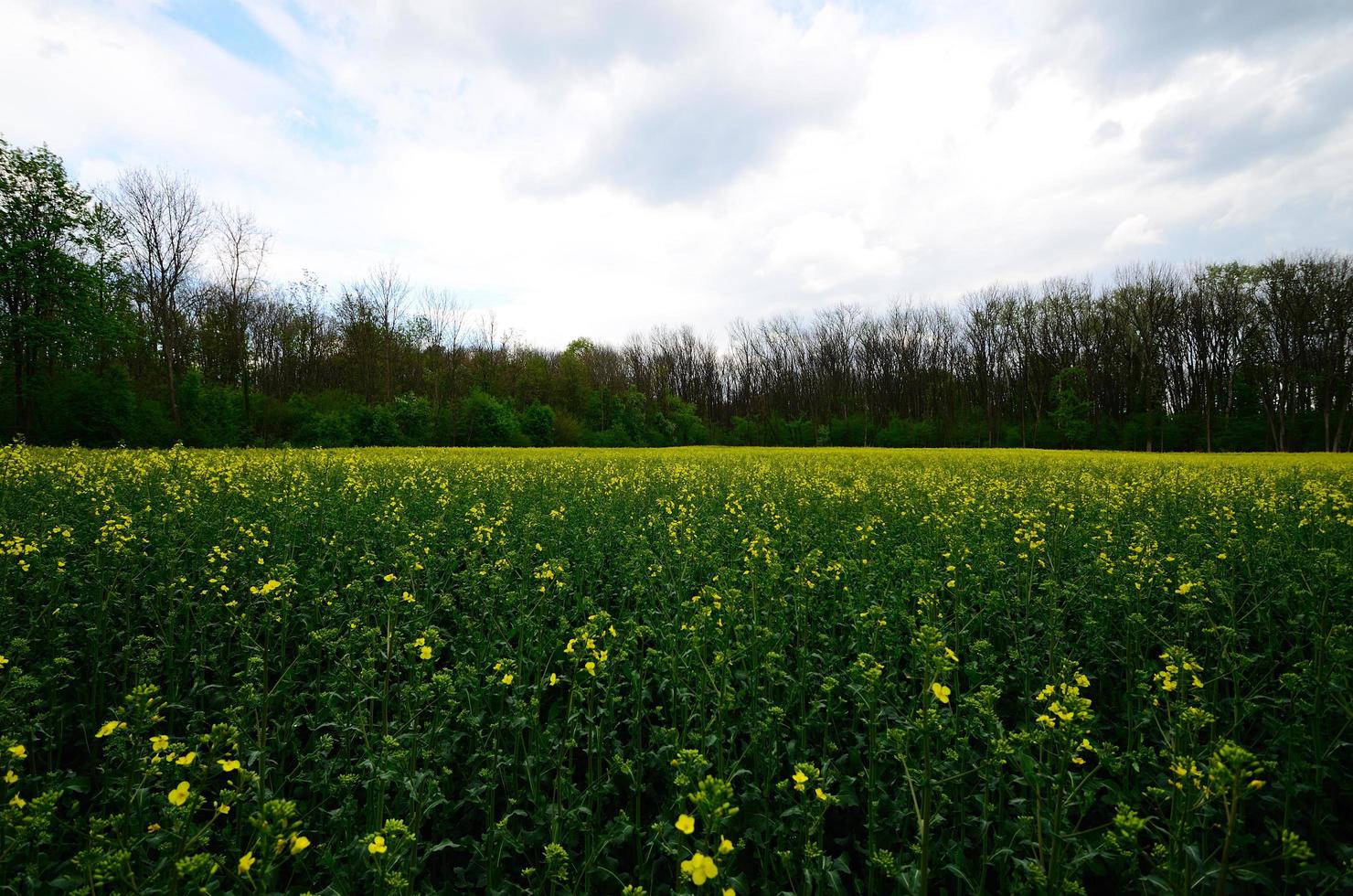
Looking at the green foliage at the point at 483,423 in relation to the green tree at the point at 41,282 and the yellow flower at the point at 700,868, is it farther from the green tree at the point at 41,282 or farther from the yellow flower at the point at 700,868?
the yellow flower at the point at 700,868

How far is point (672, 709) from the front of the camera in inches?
139

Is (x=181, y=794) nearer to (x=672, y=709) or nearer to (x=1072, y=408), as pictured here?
(x=672, y=709)

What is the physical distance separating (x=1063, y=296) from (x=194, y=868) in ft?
243

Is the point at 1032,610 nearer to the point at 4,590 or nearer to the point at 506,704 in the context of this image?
the point at 506,704

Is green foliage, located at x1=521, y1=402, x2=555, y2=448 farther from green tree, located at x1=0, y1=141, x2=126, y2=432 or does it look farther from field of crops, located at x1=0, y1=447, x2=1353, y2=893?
field of crops, located at x1=0, y1=447, x2=1353, y2=893

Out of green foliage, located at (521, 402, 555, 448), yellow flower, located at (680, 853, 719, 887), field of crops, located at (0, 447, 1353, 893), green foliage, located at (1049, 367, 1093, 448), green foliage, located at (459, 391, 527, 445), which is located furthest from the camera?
green foliage, located at (1049, 367, 1093, 448)

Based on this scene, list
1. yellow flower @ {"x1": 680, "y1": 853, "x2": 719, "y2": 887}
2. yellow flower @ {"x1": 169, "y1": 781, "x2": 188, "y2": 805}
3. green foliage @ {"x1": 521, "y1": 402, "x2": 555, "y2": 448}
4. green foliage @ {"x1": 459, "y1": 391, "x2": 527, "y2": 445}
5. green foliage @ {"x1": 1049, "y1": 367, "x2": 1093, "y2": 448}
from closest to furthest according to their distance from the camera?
yellow flower @ {"x1": 680, "y1": 853, "x2": 719, "y2": 887} < yellow flower @ {"x1": 169, "y1": 781, "x2": 188, "y2": 805} < green foliage @ {"x1": 459, "y1": 391, "x2": 527, "y2": 445} < green foliage @ {"x1": 521, "y1": 402, "x2": 555, "y2": 448} < green foliage @ {"x1": 1049, "y1": 367, "x2": 1093, "y2": 448}

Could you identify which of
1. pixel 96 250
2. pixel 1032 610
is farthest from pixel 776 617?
pixel 96 250

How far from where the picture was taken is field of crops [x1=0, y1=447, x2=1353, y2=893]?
2.28 metres

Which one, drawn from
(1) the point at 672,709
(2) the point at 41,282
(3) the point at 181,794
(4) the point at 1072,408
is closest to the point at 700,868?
(3) the point at 181,794

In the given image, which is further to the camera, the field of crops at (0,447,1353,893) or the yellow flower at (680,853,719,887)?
the field of crops at (0,447,1353,893)

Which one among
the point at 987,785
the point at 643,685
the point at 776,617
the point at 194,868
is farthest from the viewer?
the point at 776,617

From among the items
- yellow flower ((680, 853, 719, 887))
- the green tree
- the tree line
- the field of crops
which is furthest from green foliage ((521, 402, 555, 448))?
yellow flower ((680, 853, 719, 887))

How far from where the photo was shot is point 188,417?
3216cm
